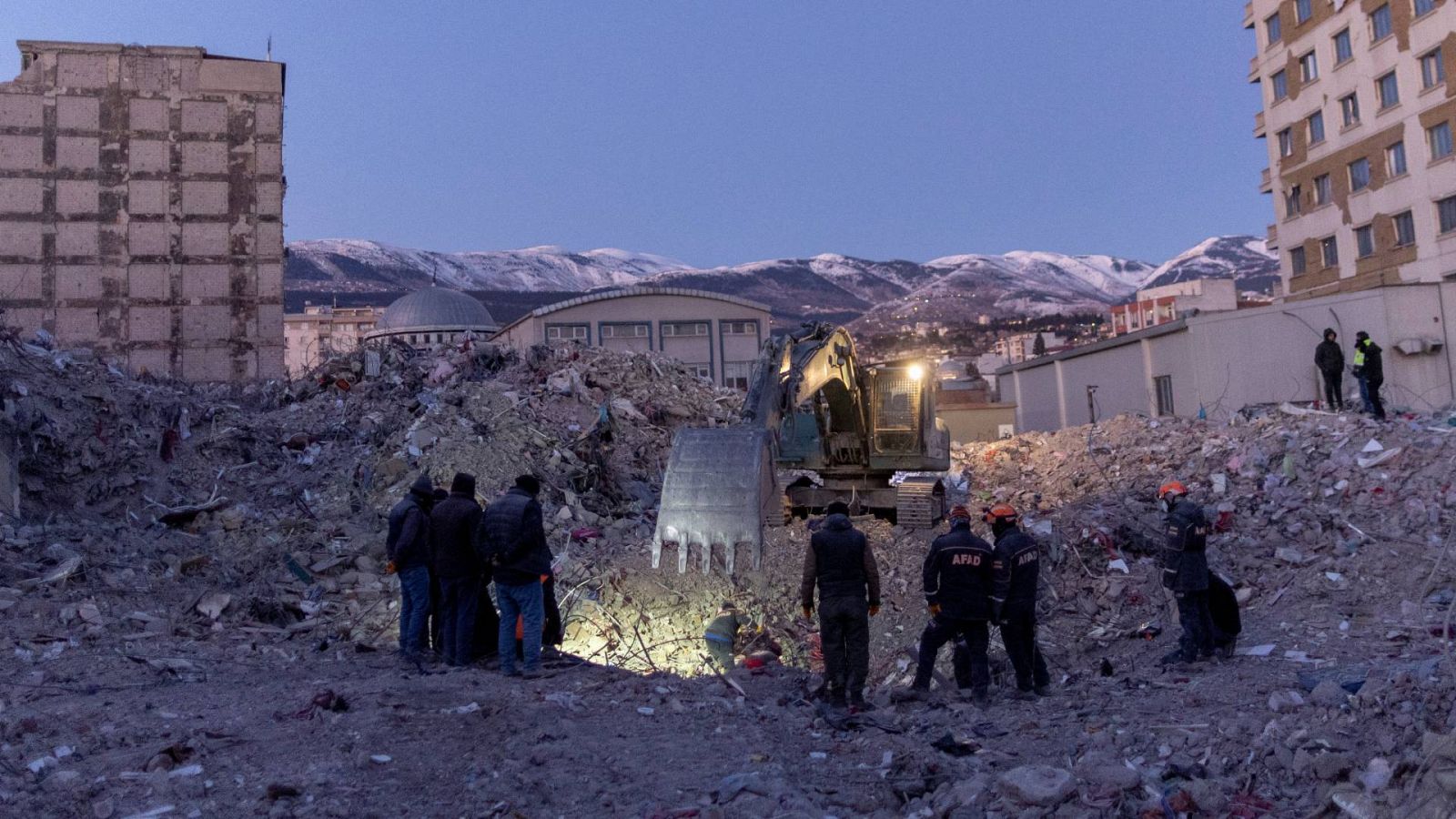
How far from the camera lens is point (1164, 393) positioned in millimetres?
24656

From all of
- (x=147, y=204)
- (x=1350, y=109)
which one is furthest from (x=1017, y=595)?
(x=147, y=204)

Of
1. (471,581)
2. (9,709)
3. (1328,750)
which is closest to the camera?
(1328,750)

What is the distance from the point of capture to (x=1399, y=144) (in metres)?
34.0

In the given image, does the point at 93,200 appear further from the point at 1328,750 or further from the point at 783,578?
the point at 1328,750

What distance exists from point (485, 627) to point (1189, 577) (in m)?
5.74

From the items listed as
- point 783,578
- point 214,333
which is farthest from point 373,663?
point 214,333

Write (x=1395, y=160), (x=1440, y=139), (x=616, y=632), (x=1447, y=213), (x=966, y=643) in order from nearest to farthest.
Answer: (x=966, y=643) < (x=616, y=632) < (x=1447, y=213) < (x=1440, y=139) < (x=1395, y=160)

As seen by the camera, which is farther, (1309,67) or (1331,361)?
(1309,67)

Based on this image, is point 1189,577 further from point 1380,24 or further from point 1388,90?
point 1380,24

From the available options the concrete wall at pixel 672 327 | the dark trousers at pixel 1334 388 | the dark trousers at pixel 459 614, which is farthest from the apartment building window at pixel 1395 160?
the dark trousers at pixel 459 614

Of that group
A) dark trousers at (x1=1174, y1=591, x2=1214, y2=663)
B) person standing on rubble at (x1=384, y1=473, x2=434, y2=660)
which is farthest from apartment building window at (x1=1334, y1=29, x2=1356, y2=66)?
person standing on rubble at (x1=384, y1=473, x2=434, y2=660)

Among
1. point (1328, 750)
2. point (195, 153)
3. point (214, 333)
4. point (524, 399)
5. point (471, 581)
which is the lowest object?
point (1328, 750)

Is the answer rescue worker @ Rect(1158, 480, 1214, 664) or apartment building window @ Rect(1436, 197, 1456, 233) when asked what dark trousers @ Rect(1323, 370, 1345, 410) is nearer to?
rescue worker @ Rect(1158, 480, 1214, 664)

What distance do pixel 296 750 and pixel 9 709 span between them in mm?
2349
